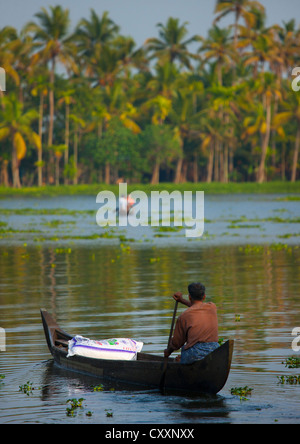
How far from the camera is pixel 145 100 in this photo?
102 meters

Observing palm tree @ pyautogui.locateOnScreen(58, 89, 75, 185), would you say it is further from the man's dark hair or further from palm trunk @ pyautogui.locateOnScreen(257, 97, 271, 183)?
the man's dark hair

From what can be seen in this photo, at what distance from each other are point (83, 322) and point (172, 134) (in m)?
81.1

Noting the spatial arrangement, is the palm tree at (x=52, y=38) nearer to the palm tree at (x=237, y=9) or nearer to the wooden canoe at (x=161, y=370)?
the palm tree at (x=237, y=9)

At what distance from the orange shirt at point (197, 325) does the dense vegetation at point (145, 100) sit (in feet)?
251

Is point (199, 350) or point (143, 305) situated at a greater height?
point (199, 350)

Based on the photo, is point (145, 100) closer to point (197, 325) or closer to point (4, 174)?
point (4, 174)

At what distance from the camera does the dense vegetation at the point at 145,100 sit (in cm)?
8988

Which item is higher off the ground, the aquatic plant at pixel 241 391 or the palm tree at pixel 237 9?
the palm tree at pixel 237 9

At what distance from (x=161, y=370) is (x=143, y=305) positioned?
6829mm

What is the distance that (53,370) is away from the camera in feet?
42.7
